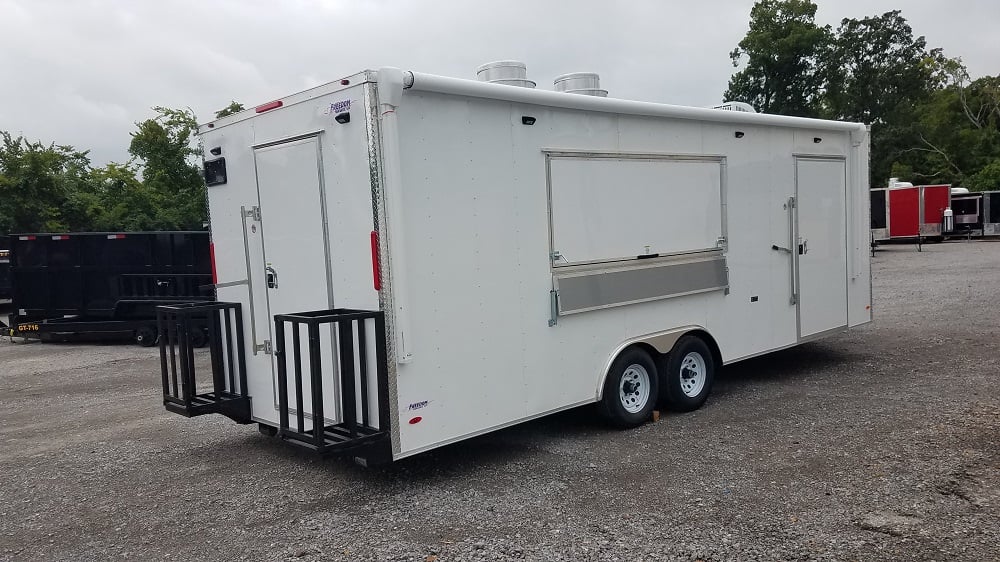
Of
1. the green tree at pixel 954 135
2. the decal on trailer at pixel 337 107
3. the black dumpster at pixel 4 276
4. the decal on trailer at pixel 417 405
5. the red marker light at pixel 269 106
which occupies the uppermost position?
the green tree at pixel 954 135

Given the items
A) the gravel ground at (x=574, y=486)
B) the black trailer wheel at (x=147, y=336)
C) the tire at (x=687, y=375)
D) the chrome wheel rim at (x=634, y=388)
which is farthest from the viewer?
the black trailer wheel at (x=147, y=336)

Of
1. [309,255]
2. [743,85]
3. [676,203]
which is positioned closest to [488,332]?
[309,255]

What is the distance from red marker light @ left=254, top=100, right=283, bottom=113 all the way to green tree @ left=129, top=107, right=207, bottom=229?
1946 centimetres

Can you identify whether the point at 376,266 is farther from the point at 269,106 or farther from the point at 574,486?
the point at 574,486

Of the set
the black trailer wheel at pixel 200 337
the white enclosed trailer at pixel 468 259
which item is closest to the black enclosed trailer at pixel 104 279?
the black trailer wheel at pixel 200 337

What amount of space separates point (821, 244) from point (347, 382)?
5.91 meters

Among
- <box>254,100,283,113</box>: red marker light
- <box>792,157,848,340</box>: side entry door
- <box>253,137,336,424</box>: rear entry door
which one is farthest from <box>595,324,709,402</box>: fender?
<box>254,100,283,113</box>: red marker light

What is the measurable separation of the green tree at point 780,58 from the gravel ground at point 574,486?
3723 centimetres

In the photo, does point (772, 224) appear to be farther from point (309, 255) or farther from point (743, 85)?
point (743, 85)

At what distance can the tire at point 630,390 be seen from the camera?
242 inches

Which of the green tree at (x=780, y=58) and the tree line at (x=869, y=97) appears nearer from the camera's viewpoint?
the tree line at (x=869, y=97)

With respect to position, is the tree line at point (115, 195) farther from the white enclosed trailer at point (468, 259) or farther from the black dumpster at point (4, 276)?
the white enclosed trailer at point (468, 259)

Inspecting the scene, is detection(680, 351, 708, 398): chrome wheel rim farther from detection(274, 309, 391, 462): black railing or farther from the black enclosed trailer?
the black enclosed trailer

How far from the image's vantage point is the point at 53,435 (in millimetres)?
7242
